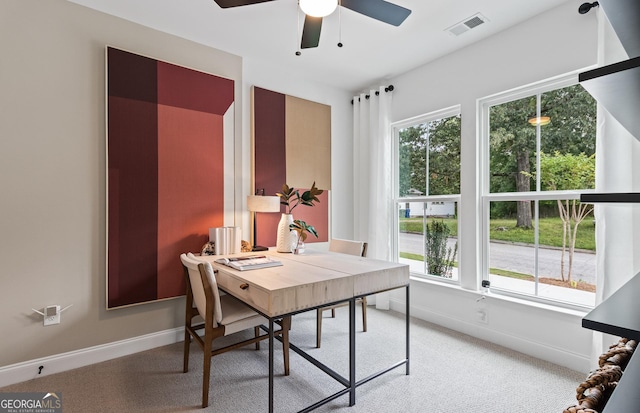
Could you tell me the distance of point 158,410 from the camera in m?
1.88

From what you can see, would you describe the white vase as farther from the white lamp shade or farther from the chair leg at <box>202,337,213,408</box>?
the chair leg at <box>202,337,213,408</box>

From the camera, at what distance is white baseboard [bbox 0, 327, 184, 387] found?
219cm

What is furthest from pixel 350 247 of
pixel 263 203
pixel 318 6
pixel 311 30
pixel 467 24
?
pixel 467 24

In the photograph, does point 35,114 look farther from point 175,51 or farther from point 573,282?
point 573,282

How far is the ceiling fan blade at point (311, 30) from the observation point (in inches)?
80.8

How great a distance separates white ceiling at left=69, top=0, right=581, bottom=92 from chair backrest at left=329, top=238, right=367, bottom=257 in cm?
196

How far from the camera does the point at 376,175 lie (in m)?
3.83

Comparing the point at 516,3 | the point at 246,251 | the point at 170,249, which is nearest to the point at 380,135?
the point at 516,3

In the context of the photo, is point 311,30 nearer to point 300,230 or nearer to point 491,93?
point 300,230

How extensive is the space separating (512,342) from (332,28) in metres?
3.16

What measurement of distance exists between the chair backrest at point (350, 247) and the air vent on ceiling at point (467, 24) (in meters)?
2.11

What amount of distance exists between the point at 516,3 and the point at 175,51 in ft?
9.56

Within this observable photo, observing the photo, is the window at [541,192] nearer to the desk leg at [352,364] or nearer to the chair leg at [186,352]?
the desk leg at [352,364]

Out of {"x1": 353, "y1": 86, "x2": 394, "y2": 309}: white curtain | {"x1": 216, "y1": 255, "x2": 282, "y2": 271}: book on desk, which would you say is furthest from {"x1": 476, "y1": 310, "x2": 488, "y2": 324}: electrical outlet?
{"x1": 216, "y1": 255, "x2": 282, "y2": 271}: book on desk
